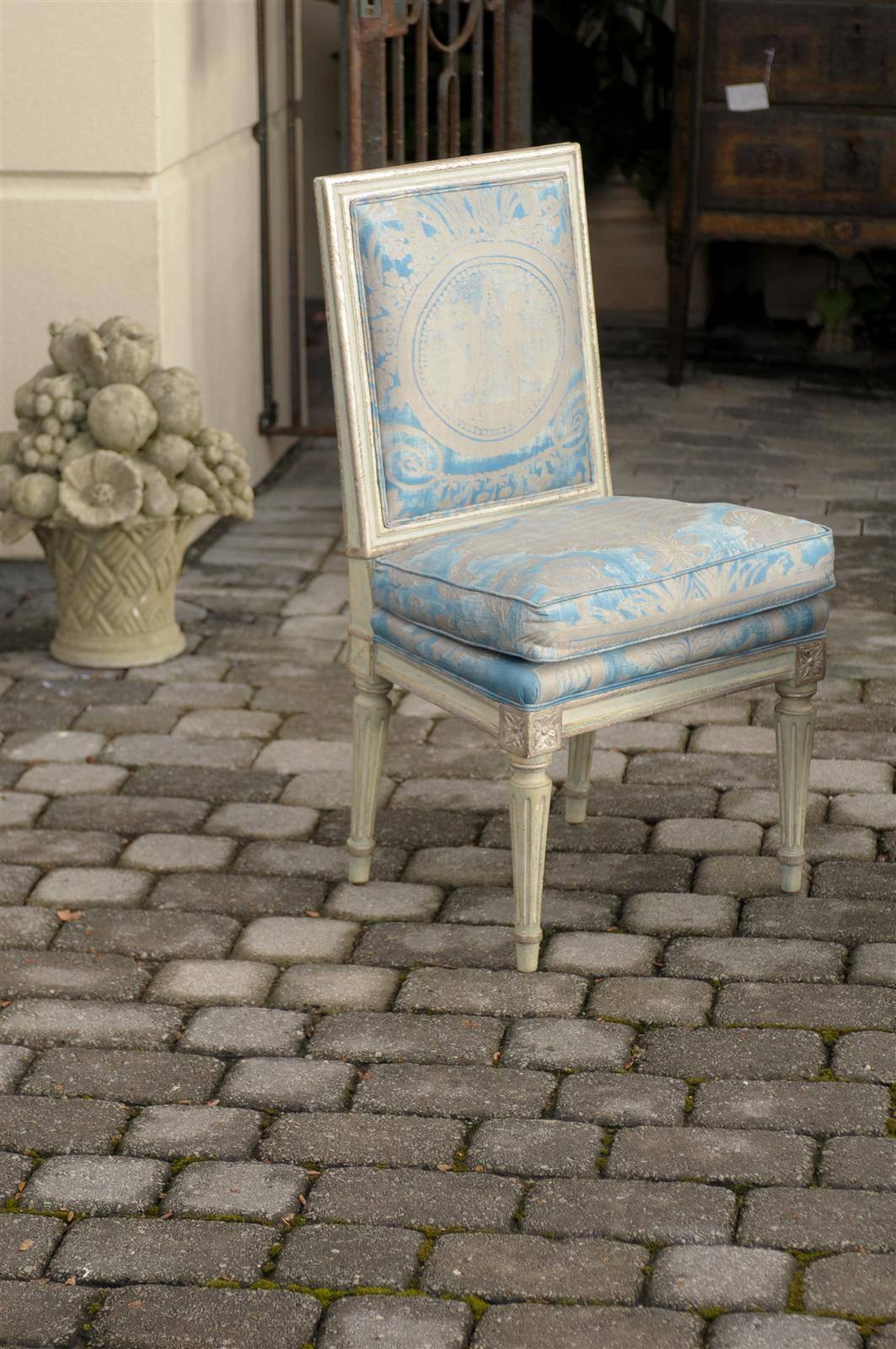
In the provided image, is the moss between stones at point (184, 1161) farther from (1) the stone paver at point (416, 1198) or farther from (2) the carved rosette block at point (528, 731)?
(2) the carved rosette block at point (528, 731)

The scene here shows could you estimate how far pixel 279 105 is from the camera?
5766mm

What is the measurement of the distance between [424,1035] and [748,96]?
4.59 metres

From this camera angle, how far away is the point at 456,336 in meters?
2.93

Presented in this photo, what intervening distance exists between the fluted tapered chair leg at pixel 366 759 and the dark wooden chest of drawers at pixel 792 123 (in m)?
3.97

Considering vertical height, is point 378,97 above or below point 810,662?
above

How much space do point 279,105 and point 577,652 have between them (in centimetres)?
360

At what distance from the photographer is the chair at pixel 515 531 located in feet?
8.96

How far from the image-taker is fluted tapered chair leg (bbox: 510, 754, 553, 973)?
275 centimetres

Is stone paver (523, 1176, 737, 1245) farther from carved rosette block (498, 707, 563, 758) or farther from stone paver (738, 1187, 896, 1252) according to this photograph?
carved rosette block (498, 707, 563, 758)

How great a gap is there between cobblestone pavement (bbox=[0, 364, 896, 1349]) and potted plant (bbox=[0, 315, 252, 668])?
16 cm

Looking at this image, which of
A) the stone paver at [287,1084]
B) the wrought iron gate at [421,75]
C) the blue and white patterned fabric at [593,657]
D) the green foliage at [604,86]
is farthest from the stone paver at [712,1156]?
the green foliage at [604,86]

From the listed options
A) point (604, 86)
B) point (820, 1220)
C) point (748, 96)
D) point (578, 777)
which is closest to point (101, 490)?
point (578, 777)

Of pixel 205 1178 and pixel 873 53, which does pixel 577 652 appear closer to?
pixel 205 1178

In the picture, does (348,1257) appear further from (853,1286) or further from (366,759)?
(366,759)
